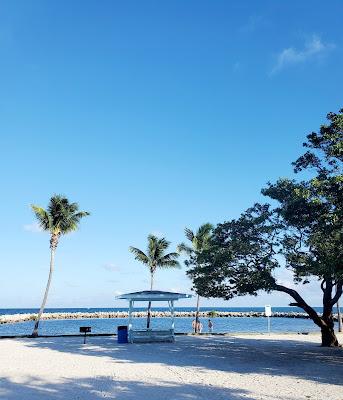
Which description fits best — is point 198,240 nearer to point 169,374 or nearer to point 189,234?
point 189,234

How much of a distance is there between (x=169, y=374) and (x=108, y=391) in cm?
346

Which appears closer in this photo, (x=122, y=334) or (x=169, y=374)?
(x=169, y=374)

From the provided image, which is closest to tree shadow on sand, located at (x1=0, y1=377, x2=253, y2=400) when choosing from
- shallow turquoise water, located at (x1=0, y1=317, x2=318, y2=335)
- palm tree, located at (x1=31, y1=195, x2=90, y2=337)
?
palm tree, located at (x1=31, y1=195, x2=90, y2=337)

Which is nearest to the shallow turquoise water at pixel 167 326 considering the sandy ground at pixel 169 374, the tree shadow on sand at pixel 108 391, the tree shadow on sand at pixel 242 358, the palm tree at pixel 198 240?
the palm tree at pixel 198 240

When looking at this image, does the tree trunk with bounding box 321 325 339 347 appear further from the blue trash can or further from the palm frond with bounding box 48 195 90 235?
the palm frond with bounding box 48 195 90 235

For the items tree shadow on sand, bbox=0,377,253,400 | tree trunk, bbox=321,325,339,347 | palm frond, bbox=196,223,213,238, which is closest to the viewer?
tree shadow on sand, bbox=0,377,253,400

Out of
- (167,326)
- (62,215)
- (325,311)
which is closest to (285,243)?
(325,311)

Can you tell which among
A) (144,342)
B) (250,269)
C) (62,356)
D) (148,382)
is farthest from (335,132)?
(144,342)

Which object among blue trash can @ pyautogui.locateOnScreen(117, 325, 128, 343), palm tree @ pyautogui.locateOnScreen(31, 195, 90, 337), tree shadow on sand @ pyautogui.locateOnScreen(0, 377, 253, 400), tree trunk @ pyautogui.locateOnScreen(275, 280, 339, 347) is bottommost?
tree shadow on sand @ pyautogui.locateOnScreen(0, 377, 253, 400)

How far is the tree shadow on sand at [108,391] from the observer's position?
11.6 meters

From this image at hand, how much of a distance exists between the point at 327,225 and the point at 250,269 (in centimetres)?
513

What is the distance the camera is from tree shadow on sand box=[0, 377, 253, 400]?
458 inches

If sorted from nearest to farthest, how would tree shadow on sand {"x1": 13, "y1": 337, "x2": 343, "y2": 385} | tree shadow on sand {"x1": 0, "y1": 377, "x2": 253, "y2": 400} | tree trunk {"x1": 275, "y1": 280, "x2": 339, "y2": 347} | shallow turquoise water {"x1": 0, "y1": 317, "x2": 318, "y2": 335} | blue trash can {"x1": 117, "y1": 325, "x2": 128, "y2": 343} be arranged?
tree shadow on sand {"x1": 0, "y1": 377, "x2": 253, "y2": 400}, tree shadow on sand {"x1": 13, "y1": 337, "x2": 343, "y2": 385}, tree trunk {"x1": 275, "y1": 280, "x2": 339, "y2": 347}, blue trash can {"x1": 117, "y1": 325, "x2": 128, "y2": 343}, shallow turquoise water {"x1": 0, "y1": 317, "x2": 318, "y2": 335}

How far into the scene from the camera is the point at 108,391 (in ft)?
40.7
